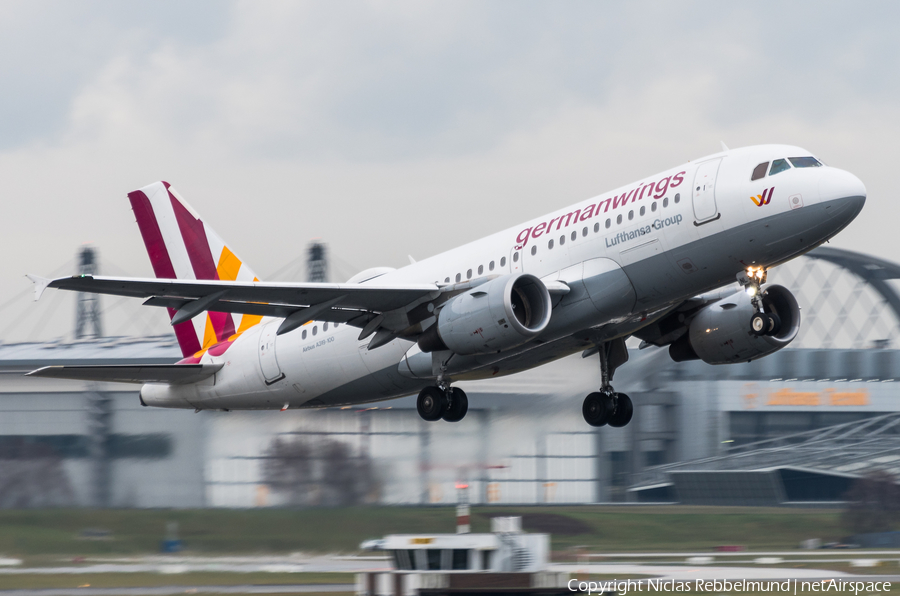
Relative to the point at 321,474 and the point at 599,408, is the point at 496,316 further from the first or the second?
the point at 321,474

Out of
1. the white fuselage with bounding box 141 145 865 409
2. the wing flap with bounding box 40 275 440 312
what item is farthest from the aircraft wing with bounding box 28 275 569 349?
the white fuselage with bounding box 141 145 865 409

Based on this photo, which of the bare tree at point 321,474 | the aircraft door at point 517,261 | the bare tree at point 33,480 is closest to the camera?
the aircraft door at point 517,261

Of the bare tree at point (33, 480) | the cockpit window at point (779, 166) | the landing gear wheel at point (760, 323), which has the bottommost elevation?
the bare tree at point (33, 480)

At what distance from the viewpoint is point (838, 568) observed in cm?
4288

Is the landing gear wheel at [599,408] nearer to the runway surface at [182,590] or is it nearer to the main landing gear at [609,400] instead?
the main landing gear at [609,400]

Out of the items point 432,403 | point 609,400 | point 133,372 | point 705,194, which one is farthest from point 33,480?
point 705,194

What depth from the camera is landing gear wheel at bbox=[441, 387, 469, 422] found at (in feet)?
85.1

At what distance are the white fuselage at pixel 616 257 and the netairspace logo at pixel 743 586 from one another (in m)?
12.1

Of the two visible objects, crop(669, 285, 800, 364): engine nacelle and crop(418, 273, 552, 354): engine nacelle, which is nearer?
crop(418, 273, 552, 354): engine nacelle

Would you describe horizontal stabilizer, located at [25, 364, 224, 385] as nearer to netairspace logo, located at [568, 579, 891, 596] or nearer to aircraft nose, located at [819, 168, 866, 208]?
netairspace logo, located at [568, 579, 891, 596]

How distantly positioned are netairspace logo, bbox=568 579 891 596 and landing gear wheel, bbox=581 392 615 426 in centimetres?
826

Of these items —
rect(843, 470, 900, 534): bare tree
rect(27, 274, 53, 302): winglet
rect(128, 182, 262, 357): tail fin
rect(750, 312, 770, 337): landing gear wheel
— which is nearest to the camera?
rect(27, 274, 53, 302): winglet

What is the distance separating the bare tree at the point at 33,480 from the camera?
39500mm

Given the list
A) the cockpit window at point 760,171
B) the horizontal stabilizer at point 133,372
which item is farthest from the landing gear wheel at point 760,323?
the horizontal stabilizer at point 133,372
